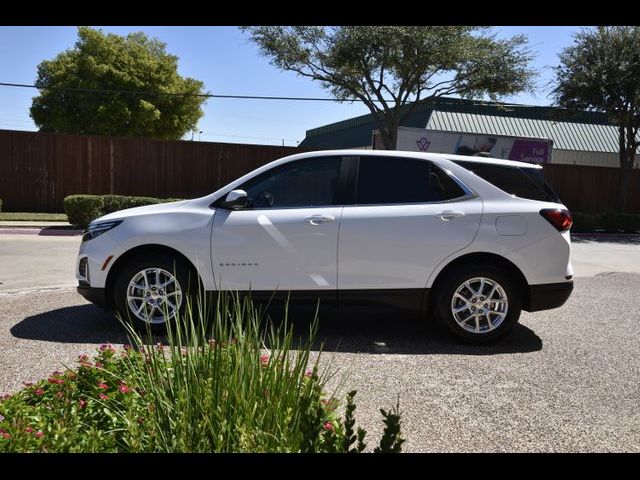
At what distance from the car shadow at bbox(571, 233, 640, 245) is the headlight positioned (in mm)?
15170

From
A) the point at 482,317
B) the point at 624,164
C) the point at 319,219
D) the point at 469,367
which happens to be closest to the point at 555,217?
the point at 482,317

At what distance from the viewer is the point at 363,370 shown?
4695 millimetres

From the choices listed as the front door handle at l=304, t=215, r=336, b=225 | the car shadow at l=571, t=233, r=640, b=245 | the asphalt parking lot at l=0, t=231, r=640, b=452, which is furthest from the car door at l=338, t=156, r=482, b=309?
the car shadow at l=571, t=233, r=640, b=245

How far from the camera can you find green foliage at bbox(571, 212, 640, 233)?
2038cm

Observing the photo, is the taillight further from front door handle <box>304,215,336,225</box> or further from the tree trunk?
the tree trunk

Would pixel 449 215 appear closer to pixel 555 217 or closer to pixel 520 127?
pixel 555 217

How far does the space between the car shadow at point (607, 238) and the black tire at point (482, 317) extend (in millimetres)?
13258

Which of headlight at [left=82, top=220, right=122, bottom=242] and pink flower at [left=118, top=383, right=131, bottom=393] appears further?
headlight at [left=82, top=220, right=122, bottom=242]

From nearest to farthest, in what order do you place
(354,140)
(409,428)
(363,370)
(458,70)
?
(409,428) → (363,370) → (458,70) → (354,140)

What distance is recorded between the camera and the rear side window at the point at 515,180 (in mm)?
5609

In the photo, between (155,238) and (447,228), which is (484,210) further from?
(155,238)
